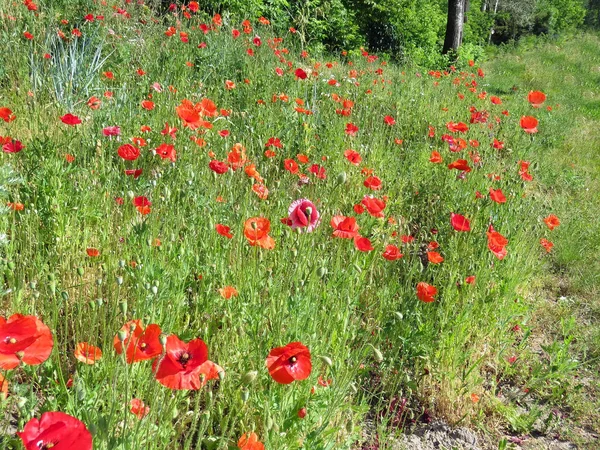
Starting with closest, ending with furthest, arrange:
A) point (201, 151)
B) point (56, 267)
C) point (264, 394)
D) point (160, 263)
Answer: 1. point (264, 394)
2. point (160, 263)
3. point (56, 267)
4. point (201, 151)

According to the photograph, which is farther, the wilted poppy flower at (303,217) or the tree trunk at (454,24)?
the tree trunk at (454,24)

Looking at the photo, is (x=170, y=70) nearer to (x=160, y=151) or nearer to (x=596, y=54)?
(x=160, y=151)

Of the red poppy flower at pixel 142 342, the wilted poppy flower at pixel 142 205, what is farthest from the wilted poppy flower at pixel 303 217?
the red poppy flower at pixel 142 342

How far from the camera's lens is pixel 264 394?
155cm

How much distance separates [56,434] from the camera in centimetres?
88

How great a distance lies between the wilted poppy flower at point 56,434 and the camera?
0.86m

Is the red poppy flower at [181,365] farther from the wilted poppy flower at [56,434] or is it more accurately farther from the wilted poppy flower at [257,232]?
the wilted poppy flower at [257,232]

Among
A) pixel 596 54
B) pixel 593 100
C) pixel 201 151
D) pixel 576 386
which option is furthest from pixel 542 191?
pixel 596 54

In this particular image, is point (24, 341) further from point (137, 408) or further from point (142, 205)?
point (142, 205)

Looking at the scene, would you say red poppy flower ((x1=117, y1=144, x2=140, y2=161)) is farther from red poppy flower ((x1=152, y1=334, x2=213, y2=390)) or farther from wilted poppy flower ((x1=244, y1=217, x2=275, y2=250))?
red poppy flower ((x1=152, y1=334, x2=213, y2=390))

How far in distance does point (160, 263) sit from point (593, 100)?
10.7 metres

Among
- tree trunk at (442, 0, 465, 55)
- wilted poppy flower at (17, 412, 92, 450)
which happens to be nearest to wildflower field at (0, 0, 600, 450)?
wilted poppy flower at (17, 412, 92, 450)

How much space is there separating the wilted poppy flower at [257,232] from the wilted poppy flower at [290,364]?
1.95 ft

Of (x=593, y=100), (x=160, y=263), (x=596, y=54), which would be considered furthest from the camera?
(x=596, y=54)
